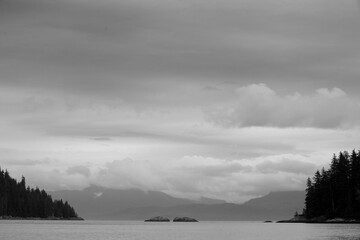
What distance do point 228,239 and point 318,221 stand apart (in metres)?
73.4

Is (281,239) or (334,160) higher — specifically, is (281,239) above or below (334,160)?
below

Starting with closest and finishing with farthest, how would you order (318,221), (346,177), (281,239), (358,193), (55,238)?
(281,239), (55,238), (358,193), (346,177), (318,221)

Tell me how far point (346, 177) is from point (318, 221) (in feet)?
70.4

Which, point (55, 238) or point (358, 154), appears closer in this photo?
point (55, 238)

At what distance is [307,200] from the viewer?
196500 mm

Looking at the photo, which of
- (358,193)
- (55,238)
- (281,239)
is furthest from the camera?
(358,193)

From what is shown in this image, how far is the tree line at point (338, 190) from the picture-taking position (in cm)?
16962

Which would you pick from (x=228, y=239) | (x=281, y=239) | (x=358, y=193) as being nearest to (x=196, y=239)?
(x=228, y=239)

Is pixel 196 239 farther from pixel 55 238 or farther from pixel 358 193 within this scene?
pixel 358 193

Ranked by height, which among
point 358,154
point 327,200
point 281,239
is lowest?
point 281,239

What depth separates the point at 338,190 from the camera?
176 meters

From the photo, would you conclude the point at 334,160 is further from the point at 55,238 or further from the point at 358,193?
the point at 55,238

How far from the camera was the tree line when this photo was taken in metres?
170

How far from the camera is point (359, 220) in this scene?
538 ft
